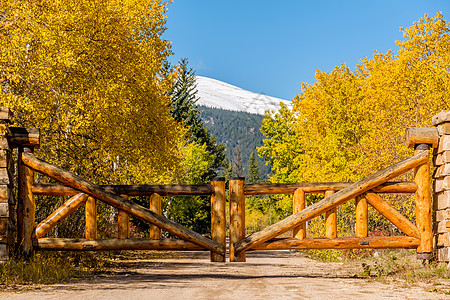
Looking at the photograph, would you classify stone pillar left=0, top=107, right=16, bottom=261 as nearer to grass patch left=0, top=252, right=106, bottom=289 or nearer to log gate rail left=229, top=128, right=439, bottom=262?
grass patch left=0, top=252, right=106, bottom=289

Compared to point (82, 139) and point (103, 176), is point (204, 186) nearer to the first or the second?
point (103, 176)

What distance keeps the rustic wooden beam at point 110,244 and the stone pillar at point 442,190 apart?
4342 millimetres

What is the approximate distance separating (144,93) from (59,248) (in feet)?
34.9

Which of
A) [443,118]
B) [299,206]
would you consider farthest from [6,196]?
[443,118]

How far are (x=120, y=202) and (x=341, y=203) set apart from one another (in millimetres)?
3961

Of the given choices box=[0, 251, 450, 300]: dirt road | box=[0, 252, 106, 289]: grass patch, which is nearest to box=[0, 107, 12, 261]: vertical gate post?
box=[0, 252, 106, 289]: grass patch

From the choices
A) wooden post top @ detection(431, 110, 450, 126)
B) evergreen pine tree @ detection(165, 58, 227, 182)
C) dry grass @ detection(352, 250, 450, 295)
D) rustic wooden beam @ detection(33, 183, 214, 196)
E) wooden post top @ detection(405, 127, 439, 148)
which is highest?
evergreen pine tree @ detection(165, 58, 227, 182)

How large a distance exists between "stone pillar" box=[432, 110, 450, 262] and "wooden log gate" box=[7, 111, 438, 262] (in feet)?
0.76

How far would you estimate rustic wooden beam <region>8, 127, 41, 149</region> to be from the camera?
960cm

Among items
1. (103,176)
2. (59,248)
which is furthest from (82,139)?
(59,248)

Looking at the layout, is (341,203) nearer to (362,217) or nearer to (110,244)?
(362,217)

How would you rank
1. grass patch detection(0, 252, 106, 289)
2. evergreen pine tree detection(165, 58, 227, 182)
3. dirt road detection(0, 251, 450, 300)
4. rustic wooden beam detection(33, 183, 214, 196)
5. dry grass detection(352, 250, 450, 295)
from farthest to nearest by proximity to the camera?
evergreen pine tree detection(165, 58, 227, 182)
rustic wooden beam detection(33, 183, 214, 196)
grass patch detection(0, 252, 106, 289)
dry grass detection(352, 250, 450, 295)
dirt road detection(0, 251, 450, 300)

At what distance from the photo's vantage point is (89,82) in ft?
52.6

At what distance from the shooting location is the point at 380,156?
1762cm
